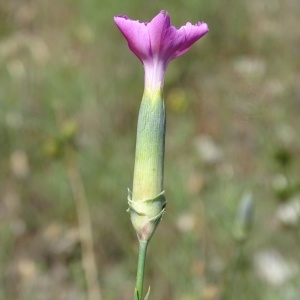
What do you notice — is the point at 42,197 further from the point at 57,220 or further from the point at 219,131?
the point at 219,131

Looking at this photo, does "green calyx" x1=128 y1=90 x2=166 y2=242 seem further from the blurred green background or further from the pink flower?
the blurred green background

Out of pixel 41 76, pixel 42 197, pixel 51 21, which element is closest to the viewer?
pixel 42 197

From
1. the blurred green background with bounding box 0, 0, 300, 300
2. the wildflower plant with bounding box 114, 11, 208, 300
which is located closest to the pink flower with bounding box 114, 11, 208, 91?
the wildflower plant with bounding box 114, 11, 208, 300

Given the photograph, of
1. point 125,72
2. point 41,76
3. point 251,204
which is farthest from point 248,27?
point 251,204

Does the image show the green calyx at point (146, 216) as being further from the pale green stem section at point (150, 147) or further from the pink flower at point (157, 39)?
the pink flower at point (157, 39)

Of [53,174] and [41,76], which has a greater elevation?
[41,76]

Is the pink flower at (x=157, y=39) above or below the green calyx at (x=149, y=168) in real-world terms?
above

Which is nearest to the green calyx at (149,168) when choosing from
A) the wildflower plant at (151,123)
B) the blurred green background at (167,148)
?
the wildflower plant at (151,123)
